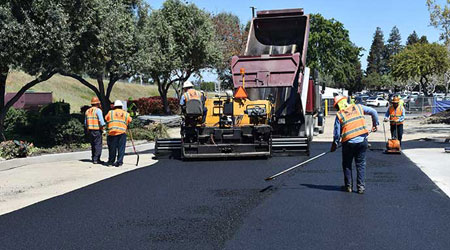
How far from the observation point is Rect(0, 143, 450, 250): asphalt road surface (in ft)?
19.0

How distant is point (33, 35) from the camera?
12.5 m

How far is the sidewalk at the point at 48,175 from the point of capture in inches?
344

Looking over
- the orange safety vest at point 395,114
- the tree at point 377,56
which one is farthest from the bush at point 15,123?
the tree at point 377,56

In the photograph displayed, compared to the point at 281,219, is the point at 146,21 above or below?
above

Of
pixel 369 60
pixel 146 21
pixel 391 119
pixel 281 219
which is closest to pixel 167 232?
pixel 281 219

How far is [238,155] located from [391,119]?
14.5ft

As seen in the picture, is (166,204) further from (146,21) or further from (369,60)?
(369,60)

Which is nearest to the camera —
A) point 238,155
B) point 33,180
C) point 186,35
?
point 33,180

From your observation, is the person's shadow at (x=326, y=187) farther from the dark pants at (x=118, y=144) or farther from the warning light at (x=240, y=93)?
the dark pants at (x=118, y=144)

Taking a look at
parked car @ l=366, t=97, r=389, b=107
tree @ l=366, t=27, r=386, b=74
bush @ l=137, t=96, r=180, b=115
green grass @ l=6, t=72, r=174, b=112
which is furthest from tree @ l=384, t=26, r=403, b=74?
bush @ l=137, t=96, r=180, b=115

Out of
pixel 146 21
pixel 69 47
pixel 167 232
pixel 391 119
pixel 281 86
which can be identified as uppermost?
pixel 146 21

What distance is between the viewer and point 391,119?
550 inches

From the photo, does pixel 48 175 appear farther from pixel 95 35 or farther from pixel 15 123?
pixel 15 123

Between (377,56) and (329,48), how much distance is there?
84084 millimetres
